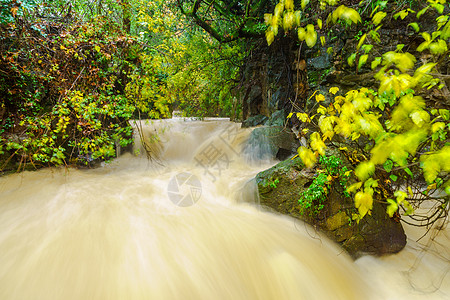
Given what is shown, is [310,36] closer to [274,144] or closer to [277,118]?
[274,144]

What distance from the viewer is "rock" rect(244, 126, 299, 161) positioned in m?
4.38

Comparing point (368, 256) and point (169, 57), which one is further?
point (169, 57)

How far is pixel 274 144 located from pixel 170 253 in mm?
3106

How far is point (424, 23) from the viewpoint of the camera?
3113 millimetres

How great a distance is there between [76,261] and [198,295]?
3.45 ft

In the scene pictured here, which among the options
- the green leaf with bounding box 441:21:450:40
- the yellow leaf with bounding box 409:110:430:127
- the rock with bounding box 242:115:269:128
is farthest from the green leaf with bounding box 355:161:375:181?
the rock with bounding box 242:115:269:128

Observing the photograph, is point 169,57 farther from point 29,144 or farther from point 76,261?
point 76,261

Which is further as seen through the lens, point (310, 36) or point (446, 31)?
point (310, 36)

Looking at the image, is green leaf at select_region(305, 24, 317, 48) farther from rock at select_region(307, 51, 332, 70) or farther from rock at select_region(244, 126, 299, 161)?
rock at select_region(244, 126, 299, 161)

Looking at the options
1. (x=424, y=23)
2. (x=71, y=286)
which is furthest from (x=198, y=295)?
(x=424, y=23)

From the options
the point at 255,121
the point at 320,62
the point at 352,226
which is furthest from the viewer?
the point at 255,121

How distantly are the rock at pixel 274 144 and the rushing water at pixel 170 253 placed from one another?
1.48m

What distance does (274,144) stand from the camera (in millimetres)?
4395

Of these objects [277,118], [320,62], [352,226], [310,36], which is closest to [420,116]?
[310,36]
